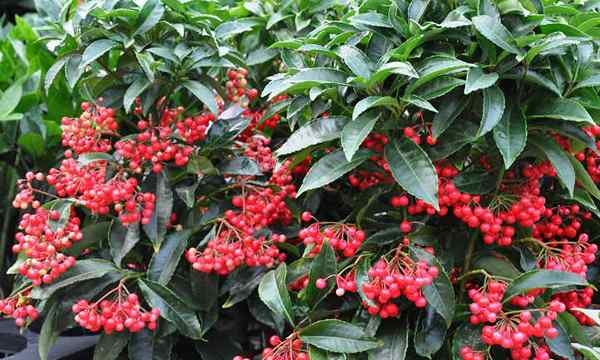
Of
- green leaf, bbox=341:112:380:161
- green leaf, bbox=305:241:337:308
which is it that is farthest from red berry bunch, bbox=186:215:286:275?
green leaf, bbox=341:112:380:161

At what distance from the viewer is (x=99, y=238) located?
223 centimetres

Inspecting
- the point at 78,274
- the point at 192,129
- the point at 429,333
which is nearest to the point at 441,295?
the point at 429,333

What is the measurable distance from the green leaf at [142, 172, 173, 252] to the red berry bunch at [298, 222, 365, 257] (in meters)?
0.50

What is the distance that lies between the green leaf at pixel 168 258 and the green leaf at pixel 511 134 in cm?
102

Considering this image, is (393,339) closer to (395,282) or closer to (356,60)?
(395,282)

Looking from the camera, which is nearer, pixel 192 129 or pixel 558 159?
pixel 558 159

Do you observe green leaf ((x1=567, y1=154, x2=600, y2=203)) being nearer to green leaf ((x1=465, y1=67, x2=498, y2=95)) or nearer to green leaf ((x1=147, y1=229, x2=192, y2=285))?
green leaf ((x1=465, y1=67, x2=498, y2=95))

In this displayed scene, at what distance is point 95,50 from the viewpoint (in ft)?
6.77

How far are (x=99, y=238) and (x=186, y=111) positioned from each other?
581mm

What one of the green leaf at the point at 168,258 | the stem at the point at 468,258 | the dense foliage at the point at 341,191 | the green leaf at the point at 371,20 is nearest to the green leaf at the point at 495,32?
the dense foliage at the point at 341,191

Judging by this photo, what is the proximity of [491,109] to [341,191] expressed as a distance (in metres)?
0.71


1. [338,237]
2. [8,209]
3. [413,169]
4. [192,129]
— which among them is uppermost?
[413,169]

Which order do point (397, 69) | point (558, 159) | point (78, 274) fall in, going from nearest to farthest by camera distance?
point (397, 69) → point (558, 159) → point (78, 274)

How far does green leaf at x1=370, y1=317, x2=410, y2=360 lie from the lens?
1.72m
